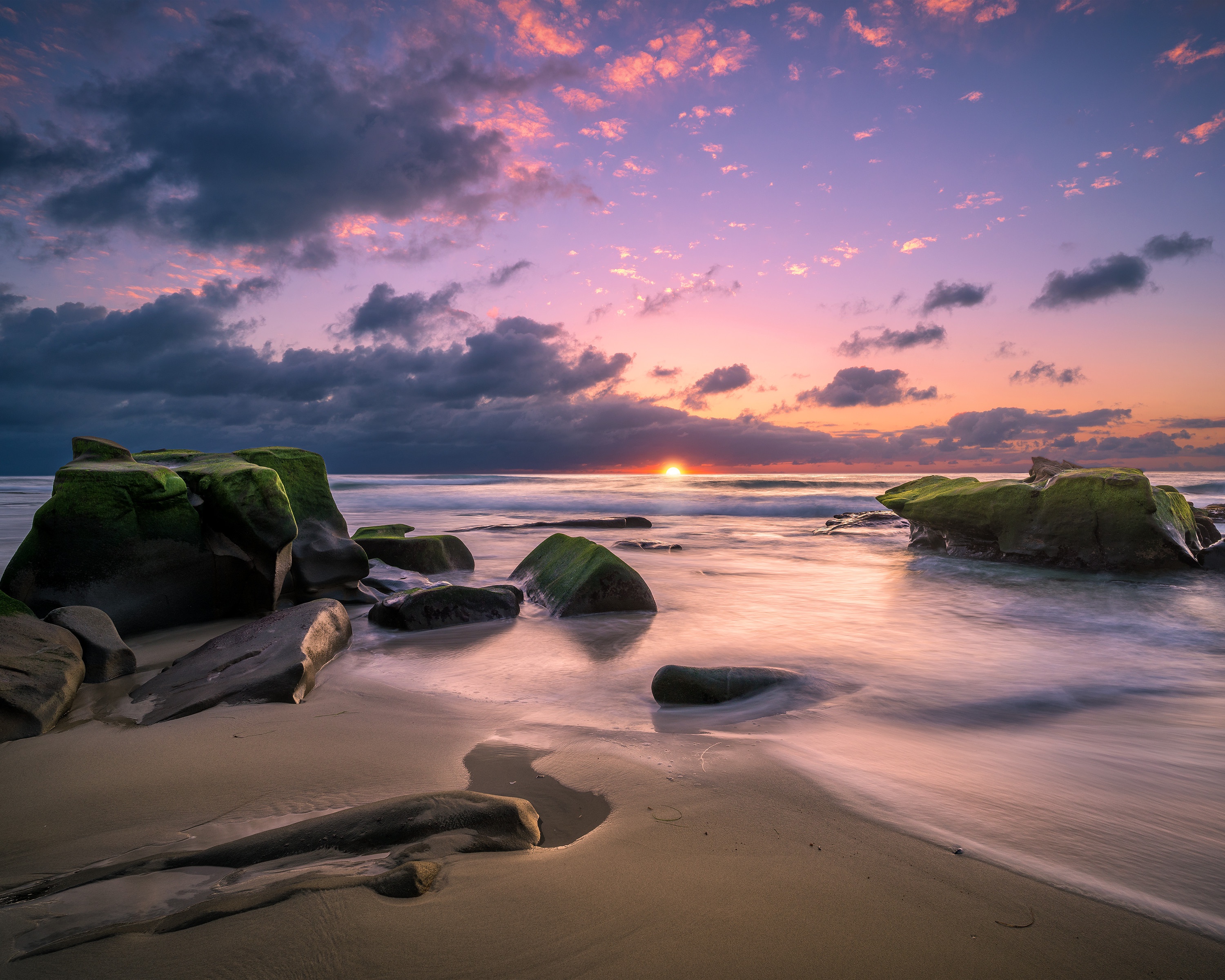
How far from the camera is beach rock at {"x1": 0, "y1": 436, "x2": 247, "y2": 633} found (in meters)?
4.56

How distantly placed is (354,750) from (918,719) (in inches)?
118

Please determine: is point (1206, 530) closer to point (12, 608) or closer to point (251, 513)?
point (251, 513)

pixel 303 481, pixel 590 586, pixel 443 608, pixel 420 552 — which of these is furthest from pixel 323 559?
pixel 590 586

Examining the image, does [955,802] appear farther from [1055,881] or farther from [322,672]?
[322,672]

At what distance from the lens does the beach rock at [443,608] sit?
533cm

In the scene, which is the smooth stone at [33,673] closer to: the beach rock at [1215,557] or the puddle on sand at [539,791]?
the puddle on sand at [539,791]

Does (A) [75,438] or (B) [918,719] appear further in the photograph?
(A) [75,438]

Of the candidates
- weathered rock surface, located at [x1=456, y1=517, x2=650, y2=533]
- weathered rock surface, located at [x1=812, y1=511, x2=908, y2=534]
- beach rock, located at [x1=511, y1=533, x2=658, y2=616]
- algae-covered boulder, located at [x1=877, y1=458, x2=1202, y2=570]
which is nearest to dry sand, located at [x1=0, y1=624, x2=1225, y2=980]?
beach rock, located at [x1=511, y1=533, x2=658, y2=616]

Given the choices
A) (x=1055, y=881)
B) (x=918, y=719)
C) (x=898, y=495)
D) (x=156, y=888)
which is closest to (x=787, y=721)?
(x=918, y=719)

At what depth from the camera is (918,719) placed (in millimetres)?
3445

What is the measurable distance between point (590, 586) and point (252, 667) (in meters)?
3.10

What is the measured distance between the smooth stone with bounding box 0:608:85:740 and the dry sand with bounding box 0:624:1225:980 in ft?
0.59

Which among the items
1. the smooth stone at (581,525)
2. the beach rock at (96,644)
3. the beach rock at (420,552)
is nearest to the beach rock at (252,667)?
the beach rock at (96,644)

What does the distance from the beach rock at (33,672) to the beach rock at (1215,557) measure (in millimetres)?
12522
